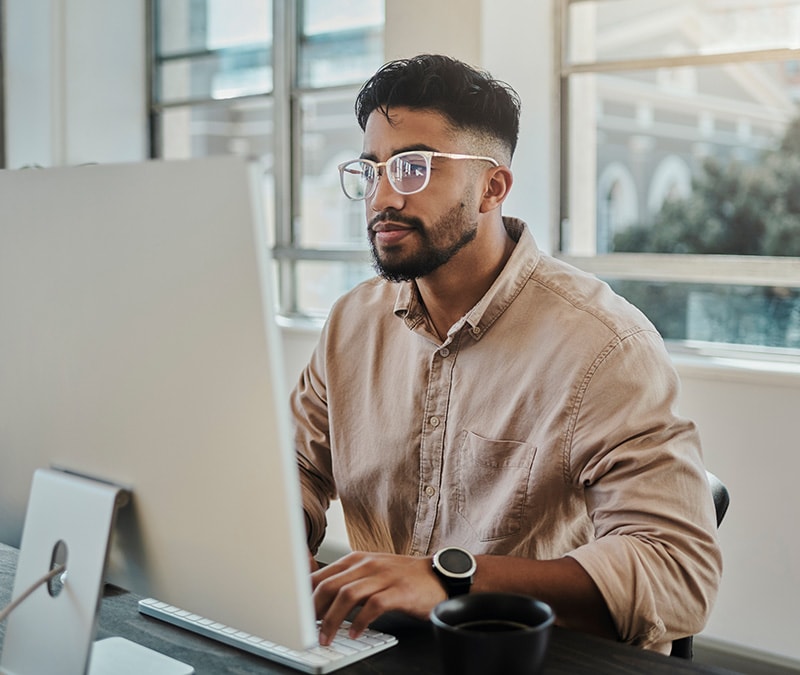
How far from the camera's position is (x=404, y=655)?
3.22ft

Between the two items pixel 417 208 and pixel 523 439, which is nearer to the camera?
pixel 523 439

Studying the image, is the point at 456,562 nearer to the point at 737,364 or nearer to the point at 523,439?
the point at 523,439

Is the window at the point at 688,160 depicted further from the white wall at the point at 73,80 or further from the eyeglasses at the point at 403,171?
the white wall at the point at 73,80

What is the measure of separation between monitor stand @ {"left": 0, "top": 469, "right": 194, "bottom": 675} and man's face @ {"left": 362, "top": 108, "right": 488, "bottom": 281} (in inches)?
28.3

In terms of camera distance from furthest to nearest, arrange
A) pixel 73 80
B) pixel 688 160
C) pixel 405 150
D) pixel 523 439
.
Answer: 1. pixel 73 80
2. pixel 688 160
3. pixel 405 150
4. pixel 523 439

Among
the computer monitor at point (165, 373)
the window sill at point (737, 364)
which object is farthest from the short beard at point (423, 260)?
the window sill at point (737, 364)

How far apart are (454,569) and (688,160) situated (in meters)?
2.09

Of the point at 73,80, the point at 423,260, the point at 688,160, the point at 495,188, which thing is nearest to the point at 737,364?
the point at 688,160

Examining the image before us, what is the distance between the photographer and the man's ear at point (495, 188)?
1.59 m

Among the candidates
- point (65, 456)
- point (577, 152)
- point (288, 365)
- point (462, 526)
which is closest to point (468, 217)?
point (462, 526)

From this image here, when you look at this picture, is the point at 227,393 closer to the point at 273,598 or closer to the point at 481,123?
the point at 273,598

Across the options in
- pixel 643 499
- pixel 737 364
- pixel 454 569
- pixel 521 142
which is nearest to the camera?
pixel 454 569

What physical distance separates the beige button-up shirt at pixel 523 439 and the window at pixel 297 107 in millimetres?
1950

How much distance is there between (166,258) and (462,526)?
78 centimetres
